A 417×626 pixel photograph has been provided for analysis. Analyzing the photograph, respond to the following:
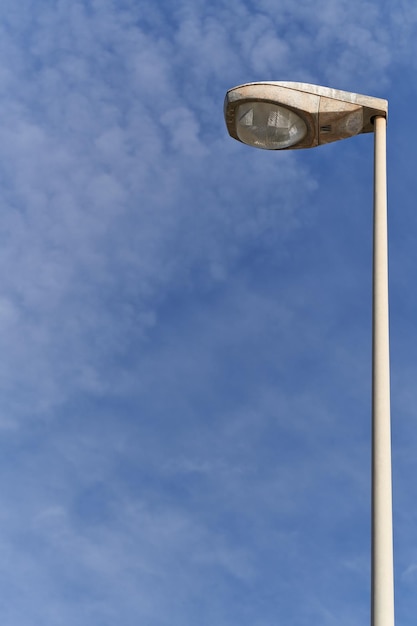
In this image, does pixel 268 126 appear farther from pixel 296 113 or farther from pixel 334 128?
pixel 334 128

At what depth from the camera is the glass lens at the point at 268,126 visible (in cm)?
1012

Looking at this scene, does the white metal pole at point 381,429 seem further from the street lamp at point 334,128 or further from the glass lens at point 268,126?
the glass lens at point 268,126

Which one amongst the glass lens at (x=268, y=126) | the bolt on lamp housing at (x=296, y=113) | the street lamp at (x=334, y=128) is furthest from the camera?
the glass lens at (x=268, y=126)

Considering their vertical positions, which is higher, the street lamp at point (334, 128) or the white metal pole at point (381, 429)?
the street lamp at point (334, 128)

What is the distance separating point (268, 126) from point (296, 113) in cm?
38

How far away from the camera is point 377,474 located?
24.7 ft

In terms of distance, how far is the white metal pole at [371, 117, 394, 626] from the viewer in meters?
7.01

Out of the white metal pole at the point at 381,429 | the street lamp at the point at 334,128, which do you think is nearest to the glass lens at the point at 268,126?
the street lamp at the point at 334,128

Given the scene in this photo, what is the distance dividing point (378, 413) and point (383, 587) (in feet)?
4.79

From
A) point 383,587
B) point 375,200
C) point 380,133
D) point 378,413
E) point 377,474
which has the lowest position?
point 383,587

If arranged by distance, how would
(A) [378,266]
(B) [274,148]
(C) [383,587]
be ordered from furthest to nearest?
(B) [274,148] → (A) [378,266] → (C) [383,587]

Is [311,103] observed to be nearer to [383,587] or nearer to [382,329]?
[382,329]

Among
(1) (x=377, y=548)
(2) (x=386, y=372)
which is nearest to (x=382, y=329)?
(2) (x=386, y=372)

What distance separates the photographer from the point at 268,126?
1027 centimetres
